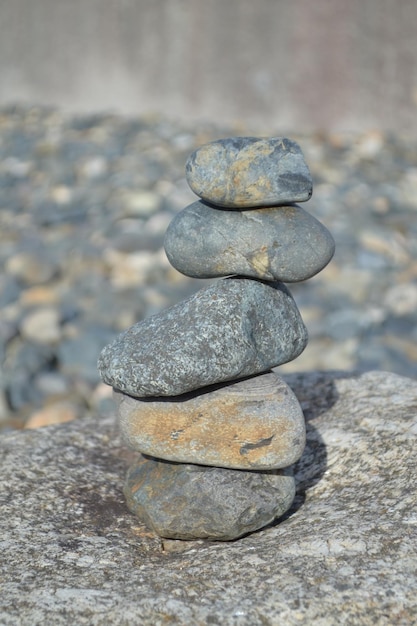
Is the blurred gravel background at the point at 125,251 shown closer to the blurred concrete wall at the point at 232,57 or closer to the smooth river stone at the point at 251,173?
the blurred concrete wall at the point at 232,57

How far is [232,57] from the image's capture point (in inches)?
383

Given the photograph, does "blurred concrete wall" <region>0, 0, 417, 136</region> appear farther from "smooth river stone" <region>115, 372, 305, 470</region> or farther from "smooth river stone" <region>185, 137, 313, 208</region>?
"smooth river stone" <region>115, 372, 305, 470</region>

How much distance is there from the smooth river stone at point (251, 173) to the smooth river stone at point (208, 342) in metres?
0.31

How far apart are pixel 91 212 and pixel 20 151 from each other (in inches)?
90.1

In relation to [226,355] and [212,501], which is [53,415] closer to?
[212,501]

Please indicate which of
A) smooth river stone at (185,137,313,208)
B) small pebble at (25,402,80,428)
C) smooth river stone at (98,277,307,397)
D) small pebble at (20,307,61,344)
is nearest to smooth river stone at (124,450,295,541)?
smooth river stone at (98,277,307,397)

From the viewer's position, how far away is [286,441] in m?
2.89

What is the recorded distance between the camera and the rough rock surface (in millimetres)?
2354

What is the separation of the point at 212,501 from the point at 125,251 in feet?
Answer: 15.5

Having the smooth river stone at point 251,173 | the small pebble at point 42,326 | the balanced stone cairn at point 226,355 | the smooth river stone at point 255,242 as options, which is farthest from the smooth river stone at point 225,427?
the small pebble at point 42,326

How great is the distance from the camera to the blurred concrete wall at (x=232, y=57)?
9.29 m

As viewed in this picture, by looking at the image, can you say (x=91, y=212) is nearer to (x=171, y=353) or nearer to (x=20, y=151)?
(x=20, y=151)

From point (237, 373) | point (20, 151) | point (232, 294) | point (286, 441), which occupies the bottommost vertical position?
point (20, 151)

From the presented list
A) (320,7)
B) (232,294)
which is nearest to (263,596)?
(232,294)
